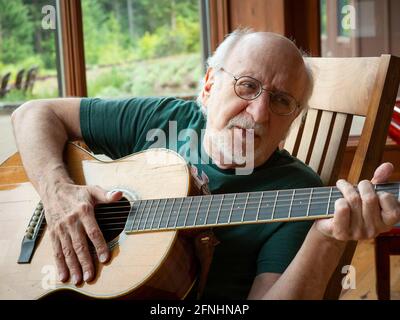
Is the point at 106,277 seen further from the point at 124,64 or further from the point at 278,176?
the point at 124,64

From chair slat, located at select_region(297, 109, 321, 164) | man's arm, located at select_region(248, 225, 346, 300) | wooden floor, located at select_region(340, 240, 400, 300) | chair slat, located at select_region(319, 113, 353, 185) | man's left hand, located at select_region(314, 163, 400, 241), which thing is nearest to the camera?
man's left hand, located at select_region(314, 163, 400, 241)

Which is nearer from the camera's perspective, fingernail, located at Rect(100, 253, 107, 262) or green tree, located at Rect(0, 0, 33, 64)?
fingernail, located at Rect(100, 253, 107, 262)

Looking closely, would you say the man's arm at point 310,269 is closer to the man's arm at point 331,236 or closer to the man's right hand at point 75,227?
the man's arm at point 331,236

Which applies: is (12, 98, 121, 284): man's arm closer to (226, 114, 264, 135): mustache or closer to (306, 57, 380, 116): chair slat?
(226, 114, 264, 135): mustache

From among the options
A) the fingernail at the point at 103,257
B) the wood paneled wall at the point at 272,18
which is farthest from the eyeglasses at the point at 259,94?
the wood paneled wall at the point at 272,18

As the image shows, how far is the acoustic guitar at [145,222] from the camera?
42.4 inches

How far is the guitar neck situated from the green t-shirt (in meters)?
0.14

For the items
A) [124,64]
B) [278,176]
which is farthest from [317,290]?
[124,64]

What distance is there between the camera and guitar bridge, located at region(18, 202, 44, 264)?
4.15ft

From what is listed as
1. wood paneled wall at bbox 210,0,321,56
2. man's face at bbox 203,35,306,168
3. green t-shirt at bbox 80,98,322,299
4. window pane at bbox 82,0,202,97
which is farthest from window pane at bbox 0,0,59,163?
man's face at bbox 203,35,306,168

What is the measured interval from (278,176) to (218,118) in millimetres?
185

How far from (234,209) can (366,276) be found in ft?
6.13

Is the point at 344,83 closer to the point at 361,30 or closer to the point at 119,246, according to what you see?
the point at 119,246
